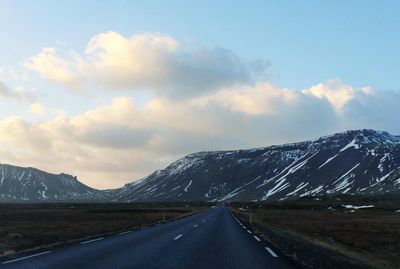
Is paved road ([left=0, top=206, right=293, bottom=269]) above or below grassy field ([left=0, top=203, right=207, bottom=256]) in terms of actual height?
below

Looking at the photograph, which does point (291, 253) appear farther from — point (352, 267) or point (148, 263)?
point (148, 263)

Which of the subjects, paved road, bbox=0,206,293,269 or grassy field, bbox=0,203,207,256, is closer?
paved road, bbox=0,206,293,269

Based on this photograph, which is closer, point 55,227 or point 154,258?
point 154,258

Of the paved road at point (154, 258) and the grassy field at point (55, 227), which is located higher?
the grassy field at point (55, 227)

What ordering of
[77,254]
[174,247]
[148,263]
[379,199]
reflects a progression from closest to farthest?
[148,263] < [77,254] < [174,247] < [379,199]

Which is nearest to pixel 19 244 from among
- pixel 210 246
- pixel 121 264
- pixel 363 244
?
pixel 210 246

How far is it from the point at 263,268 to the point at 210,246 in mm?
7651

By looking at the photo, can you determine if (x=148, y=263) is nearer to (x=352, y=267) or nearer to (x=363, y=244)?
(x=352, y=267)

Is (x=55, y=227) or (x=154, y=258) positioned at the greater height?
(x=55, y=227)

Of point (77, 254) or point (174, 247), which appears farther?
point (174, 247)

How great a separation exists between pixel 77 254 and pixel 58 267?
3587 millimetres

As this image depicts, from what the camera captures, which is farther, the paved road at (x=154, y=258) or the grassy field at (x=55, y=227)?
the grassy field at (x=55, y=227)

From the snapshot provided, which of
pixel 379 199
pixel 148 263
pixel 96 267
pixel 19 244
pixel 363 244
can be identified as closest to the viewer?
pixel 96 267

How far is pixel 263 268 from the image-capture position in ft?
46.4
